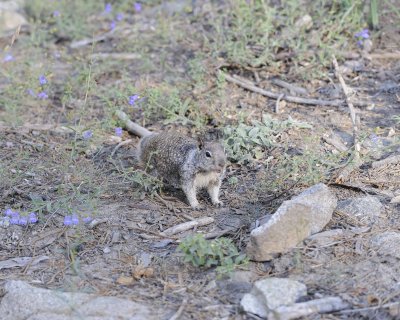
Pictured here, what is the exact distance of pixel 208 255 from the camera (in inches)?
200

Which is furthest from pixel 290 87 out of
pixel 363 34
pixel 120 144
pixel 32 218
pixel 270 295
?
pixel 270 295

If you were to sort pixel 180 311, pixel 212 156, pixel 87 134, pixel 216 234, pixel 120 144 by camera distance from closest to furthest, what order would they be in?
pixel 180 311 < pixel 216 234 < pixel 212 156 < pixel 87 134 < pixel 120 144

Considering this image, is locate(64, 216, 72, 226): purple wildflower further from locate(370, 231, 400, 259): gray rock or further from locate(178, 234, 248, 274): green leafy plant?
locate(370, 231, 400, 259): gray rock

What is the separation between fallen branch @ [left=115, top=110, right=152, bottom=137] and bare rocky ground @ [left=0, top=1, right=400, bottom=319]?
0.36ft

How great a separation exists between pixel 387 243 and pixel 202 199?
206 cm

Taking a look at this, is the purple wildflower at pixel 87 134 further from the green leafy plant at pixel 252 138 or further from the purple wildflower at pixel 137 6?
the purple wildflower at pixel 137 6

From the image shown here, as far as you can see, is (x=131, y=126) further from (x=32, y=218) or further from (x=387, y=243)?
(x=387, y=243)

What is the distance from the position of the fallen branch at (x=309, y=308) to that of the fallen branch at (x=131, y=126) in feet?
12.3

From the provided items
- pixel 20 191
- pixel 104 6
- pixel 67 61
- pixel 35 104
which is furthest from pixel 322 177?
pixel 104 6

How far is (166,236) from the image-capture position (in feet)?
18.9

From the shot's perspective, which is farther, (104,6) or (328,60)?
(104,6)

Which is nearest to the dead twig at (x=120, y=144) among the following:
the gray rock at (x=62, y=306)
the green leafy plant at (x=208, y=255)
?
the green leafy plant at (x=208, y=255)

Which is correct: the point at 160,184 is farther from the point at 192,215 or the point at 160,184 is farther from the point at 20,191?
the point at 20,191

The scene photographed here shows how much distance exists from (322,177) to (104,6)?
5.97m
